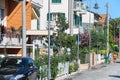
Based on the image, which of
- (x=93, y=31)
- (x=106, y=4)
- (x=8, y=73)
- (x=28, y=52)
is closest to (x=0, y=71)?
(x=8, y=73)

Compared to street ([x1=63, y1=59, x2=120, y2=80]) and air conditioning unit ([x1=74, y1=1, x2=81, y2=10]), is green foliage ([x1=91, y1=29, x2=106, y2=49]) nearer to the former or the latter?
air conditioning unit ([x1=74, y1=1, x2=81, y2=10])

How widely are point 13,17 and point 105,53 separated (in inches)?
1418

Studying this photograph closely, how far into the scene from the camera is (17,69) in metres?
20.7

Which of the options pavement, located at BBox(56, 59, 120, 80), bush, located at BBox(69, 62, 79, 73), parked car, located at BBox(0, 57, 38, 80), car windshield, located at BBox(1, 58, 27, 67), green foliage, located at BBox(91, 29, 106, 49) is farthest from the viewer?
green foliage, located at BBox(91, 29, 106, 49)

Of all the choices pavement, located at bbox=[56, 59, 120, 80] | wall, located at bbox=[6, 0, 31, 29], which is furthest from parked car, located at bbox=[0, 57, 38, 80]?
wall, located at bbox=[6, 0, 31, 29]

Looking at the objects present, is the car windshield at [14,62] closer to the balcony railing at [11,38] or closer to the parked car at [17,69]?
the parked car at [17,69]

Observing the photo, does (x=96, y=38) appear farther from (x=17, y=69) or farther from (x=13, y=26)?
(x=17, y=69)

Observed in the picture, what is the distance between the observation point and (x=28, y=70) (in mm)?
21109

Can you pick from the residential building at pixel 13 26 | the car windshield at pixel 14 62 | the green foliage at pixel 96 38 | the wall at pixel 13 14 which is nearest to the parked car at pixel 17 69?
→ the car windshield at pixel 14 62

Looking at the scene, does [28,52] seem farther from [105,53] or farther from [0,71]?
[105,53]

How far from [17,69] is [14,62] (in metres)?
1.11

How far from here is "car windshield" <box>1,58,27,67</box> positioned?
2162 cm

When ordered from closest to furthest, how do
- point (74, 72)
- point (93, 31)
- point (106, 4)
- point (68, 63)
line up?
point (68, 63), point (74, 72), point (93, 31), point (106, 4)

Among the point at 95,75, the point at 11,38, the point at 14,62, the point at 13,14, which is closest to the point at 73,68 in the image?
the point at 95,75
